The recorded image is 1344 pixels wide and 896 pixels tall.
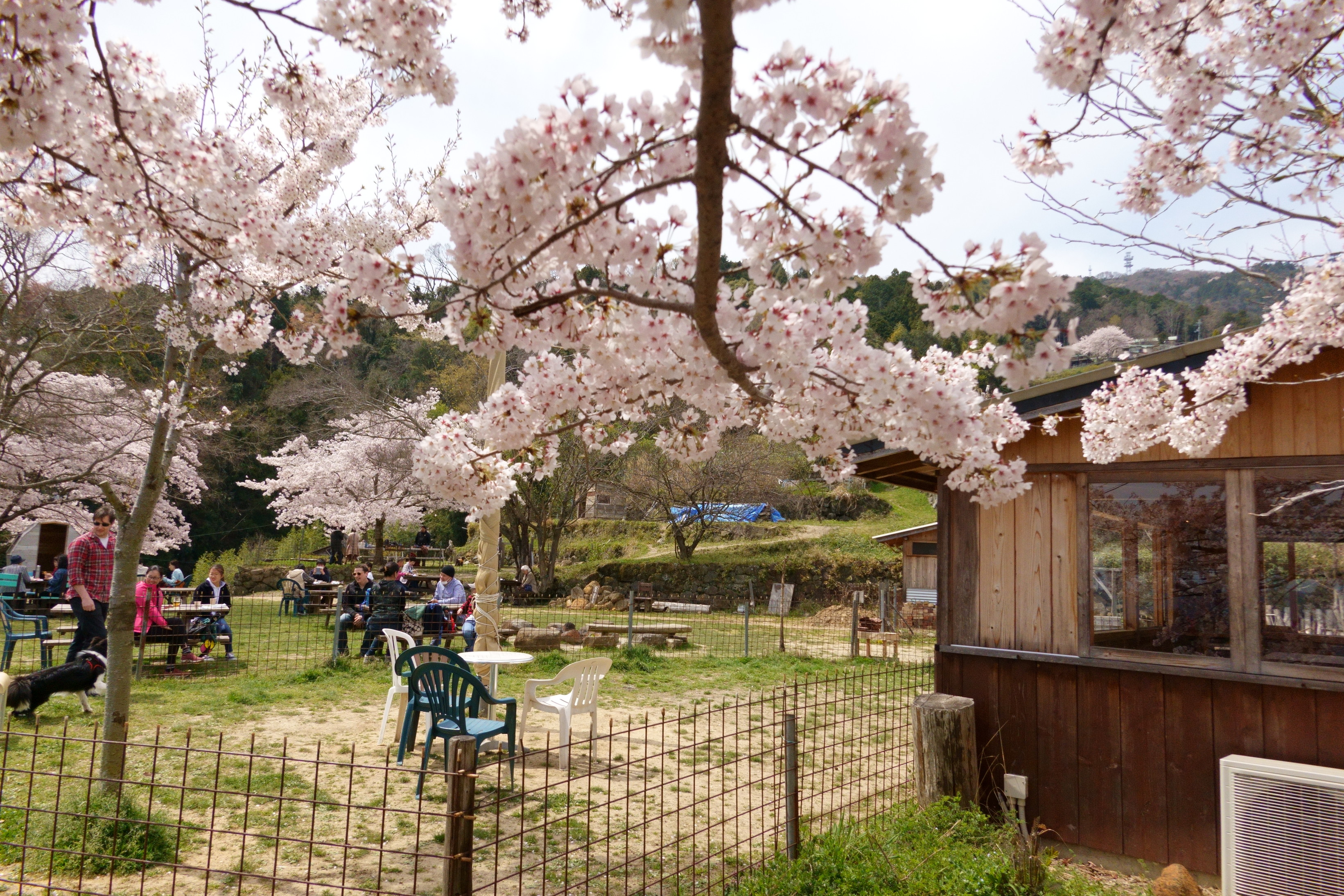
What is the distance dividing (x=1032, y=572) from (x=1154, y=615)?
2.27 ft

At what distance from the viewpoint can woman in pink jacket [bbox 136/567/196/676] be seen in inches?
361

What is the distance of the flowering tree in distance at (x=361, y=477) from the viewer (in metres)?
23.4

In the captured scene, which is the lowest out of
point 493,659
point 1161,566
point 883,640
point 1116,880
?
point 1116,880

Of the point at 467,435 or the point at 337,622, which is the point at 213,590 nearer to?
the point at 337,622

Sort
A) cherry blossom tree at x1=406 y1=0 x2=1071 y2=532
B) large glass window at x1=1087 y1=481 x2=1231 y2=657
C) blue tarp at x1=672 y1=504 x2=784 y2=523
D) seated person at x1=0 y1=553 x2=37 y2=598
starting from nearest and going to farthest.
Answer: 1. cherry blossom tree at x1=406 y1=0 x2=1071 y2=532
2. large glass window at x1=1087 y1=481 x2=1231 y2=657
3. seated person at x1=0 y1=553 x2=37 y2=598
4. blue tarp at x1=672 y1=504 x2=784 y2=523

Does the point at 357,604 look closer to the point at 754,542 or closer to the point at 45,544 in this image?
the point at 45,544

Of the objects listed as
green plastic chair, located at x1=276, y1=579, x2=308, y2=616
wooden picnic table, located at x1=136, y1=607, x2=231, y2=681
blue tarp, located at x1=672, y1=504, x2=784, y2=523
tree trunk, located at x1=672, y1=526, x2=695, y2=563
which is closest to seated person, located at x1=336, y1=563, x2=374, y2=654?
wooden picnic table, located at x1=136, y1=607, x2=231, y2=681

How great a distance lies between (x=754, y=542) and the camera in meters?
25.8

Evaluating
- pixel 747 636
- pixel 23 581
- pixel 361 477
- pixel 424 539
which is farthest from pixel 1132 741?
pixel 424 539

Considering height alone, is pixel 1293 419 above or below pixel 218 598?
above

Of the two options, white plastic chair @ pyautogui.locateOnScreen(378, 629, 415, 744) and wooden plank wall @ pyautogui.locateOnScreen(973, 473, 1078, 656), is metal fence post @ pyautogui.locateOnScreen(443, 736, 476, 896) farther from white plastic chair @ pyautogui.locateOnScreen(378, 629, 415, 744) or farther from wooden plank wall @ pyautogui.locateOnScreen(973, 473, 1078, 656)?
wooden plank wall @ pyautogui.locateOnScreen(973, 473, 1078, 656)

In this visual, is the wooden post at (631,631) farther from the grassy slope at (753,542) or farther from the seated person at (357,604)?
the grassy slope at (753,542)

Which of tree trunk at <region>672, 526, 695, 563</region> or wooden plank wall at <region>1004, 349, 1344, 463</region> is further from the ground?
wooden plank wall at <region>1004, 349, 1344, 463</region>

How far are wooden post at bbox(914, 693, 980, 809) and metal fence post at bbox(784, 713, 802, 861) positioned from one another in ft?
4.06
